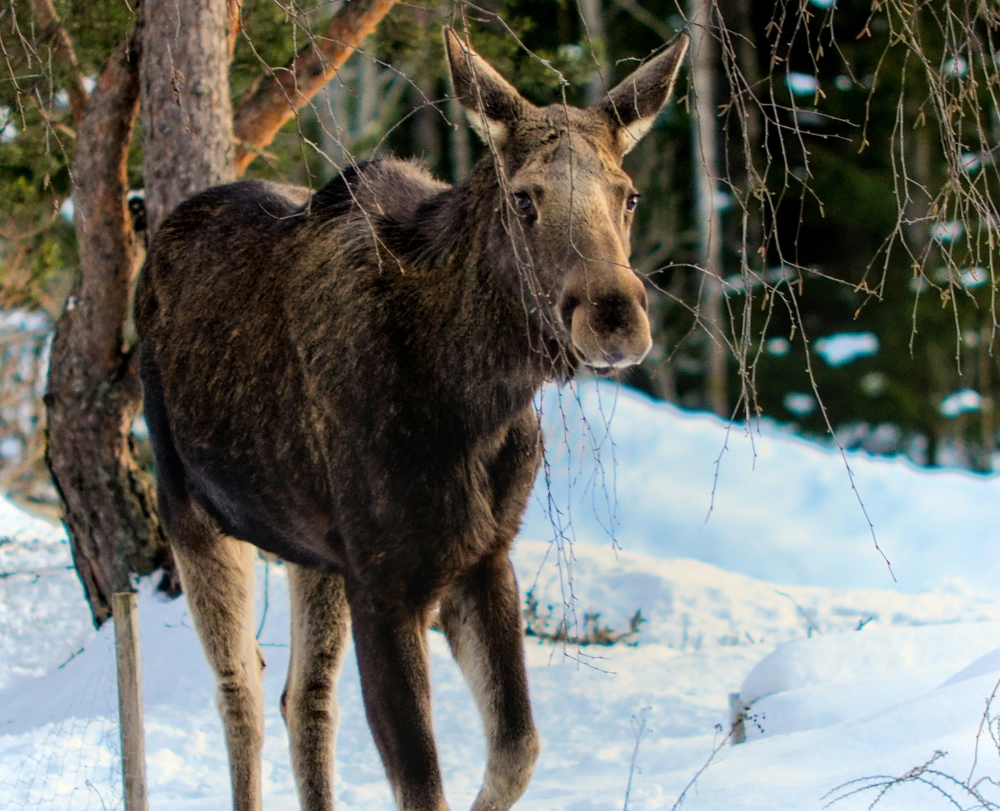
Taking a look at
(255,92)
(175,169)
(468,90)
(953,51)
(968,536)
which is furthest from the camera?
(968,536)

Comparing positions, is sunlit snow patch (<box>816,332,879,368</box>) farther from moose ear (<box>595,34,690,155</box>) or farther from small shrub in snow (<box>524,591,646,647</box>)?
moose ear (<box>595,34,690,155</box>)

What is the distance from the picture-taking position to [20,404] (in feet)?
37.2

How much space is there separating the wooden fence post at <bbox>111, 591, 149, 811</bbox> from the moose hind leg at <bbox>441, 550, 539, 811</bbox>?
1.08 m

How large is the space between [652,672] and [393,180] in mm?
3272

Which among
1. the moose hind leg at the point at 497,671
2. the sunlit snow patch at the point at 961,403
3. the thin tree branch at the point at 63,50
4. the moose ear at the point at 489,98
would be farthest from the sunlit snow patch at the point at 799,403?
the moose ear at the point at 489,98

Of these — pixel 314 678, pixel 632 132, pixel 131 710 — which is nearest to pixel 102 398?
pixel 314 678

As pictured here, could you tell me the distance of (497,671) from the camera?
4.01 m

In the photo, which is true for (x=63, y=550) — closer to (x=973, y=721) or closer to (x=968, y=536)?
(x=973, y=721)

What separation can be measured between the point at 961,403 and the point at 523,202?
58.7 ft

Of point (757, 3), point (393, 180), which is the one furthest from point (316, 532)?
point (757, 3)

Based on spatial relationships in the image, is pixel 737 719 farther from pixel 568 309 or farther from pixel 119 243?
pixel 119 243

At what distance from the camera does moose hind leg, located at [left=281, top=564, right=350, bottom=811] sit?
4543mm

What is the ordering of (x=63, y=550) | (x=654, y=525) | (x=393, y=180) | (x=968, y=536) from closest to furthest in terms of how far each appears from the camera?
(x=393, y=180) < (x=63, y=550) < (x=968, y=536) < (x=654, y=525)

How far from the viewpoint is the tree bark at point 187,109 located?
598 centimetres
